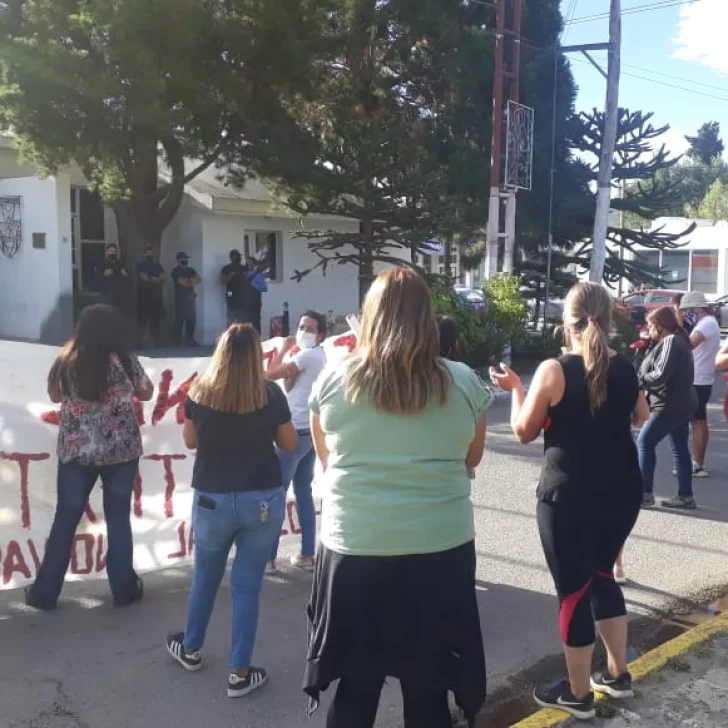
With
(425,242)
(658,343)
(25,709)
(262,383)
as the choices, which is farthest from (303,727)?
(425,242)

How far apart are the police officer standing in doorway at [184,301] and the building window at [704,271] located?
23.5 m

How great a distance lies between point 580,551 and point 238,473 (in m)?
1.45

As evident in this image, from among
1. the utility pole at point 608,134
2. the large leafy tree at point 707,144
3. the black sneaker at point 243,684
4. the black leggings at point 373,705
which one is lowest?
the black sneaker at point 243,684

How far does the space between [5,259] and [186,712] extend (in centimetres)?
1629

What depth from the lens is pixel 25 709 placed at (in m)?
3.79

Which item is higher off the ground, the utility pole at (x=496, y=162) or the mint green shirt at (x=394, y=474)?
the utility pole at (x=496, y=162)

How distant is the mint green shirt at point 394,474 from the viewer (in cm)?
269

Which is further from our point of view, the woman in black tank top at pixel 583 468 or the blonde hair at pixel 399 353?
the woman in black tank top at pixel 583 468

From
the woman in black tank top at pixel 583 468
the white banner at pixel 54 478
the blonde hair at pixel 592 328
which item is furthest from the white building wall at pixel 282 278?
the woman in black tank top at pixel 583 468

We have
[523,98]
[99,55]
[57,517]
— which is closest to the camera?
[57,517]

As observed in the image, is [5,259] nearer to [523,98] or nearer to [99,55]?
[99,55]

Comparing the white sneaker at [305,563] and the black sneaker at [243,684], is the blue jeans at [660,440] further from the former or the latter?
the black sneaker at [243,684]

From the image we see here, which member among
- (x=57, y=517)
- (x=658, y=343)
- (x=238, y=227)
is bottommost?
(x=57, y=517)

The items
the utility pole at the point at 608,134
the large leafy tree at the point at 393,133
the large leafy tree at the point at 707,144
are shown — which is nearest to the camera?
the utility pole at the point at 608,134
